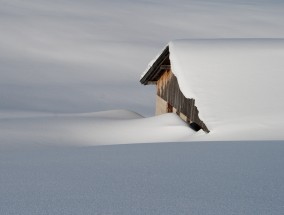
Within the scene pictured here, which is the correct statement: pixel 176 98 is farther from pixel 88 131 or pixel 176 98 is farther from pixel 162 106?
pixel 162 106

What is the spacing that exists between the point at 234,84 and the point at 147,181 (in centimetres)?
750

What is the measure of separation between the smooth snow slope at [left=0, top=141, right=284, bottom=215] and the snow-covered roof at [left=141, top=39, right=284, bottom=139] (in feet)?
10.4

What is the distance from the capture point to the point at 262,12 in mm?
67875

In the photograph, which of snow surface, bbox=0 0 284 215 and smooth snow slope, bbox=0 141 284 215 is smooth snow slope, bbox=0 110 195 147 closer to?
snow surface, bbox=0 0 284 215

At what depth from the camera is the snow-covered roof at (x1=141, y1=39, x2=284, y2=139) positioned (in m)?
10.7

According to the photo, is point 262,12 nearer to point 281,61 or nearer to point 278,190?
point 281,61

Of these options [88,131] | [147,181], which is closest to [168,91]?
[88,131]

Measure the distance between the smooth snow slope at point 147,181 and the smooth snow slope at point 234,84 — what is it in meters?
3.16

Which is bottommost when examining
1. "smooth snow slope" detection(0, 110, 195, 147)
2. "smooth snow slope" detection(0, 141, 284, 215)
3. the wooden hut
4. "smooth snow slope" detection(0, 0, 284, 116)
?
"smooth snow slope" detection(0, 141, 284, 215)

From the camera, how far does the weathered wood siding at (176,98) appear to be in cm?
1302

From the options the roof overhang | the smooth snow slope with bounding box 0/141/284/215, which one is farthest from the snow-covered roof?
the smooth snow slope with bounding box 0/141/284/215

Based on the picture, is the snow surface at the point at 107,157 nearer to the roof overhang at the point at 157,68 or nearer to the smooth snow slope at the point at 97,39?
the smooth snow slope at the point at 97,39

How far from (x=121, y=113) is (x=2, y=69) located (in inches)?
971

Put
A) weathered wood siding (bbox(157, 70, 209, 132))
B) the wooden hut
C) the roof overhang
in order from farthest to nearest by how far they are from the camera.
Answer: the roof overhang
the wooden hut
weathered wood siding (bbox(157, 70, 209, 132))
